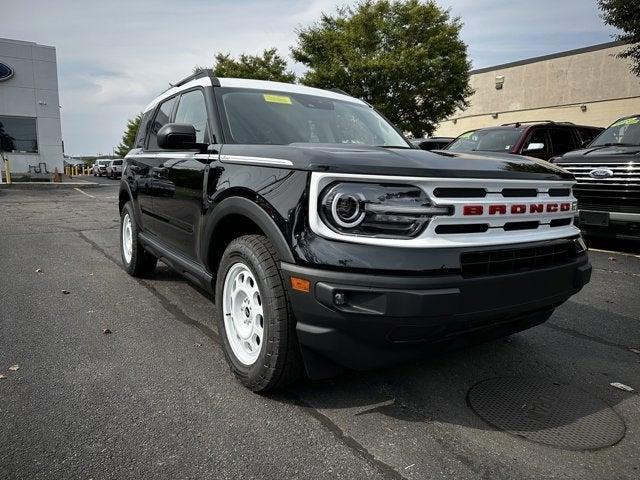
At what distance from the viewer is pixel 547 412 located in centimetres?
255

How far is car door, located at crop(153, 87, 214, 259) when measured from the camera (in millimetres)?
3307

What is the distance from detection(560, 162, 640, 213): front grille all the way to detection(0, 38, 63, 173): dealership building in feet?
97.5

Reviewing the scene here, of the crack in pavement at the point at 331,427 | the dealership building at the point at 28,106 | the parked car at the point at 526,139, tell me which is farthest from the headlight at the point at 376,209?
the dealership building at the point at 28,106

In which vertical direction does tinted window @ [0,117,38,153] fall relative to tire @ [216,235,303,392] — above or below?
above

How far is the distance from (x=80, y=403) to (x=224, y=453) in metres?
0.94

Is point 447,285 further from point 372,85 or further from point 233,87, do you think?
point 372,85

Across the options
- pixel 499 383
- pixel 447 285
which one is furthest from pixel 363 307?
pixel 499 383

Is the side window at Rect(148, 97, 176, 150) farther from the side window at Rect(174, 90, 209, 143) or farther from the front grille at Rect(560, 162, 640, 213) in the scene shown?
the front grille at Rect(560, 162, 640, 213)

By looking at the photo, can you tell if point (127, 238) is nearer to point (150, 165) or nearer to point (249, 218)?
point (150, 165)

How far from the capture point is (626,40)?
11438 millimetres

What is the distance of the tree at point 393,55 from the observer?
18703 mm

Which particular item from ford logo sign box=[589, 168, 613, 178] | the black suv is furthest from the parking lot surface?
ford logo sign box=[589, 168, 613, 178]

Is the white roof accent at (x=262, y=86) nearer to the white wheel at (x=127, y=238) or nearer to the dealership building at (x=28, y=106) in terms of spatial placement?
the white wheel at (x=127, y=238)

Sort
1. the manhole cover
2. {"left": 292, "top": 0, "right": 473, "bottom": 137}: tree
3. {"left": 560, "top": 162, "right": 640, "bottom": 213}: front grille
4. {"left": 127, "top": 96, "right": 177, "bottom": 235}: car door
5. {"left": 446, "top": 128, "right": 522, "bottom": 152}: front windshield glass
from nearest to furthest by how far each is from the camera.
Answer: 1. the manhole cover
2. {"left": 127, "top": 96, "right": 177, "bottom": 235}: car door
3. {"left": 560, "top": 162, "right": 640, "bottom": 213}: front grille
4. {"left": 446, "top": 128, "right": 522, "bottom": 152}: front windshield glass
5. {"left": 292, "top": 0, "right": 473, "bottom": 137}: tree
